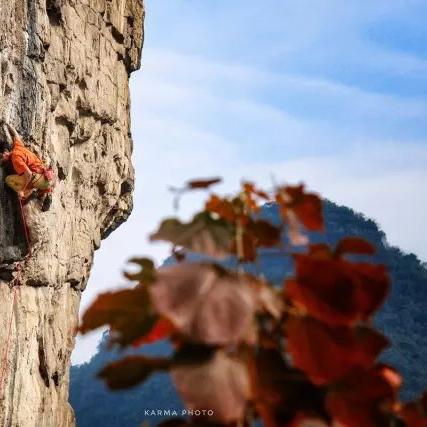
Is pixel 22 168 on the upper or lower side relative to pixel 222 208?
upper

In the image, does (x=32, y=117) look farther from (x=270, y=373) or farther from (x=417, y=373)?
(x=417, y=373)

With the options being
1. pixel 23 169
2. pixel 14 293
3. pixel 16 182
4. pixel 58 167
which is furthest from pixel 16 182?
pixel 58 167

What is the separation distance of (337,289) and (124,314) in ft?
0.57

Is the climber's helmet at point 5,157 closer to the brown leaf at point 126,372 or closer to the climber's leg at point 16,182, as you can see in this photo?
the climber's leg at point 16,182

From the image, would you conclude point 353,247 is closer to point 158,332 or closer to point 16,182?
point 158,332

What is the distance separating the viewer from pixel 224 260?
51 centimetres

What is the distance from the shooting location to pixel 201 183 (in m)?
0.59

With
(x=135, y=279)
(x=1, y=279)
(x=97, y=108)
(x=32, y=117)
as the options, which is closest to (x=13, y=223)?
(x=1, y=279)

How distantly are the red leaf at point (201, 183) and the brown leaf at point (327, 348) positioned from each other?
0.14m

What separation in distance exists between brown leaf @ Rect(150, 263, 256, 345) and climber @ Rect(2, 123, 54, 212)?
195 inches

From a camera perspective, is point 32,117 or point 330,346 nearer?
point 330,346

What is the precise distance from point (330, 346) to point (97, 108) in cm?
742

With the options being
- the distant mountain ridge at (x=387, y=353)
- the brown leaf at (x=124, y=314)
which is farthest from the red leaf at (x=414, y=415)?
the distant mountain ridge at (x=387, y=353)

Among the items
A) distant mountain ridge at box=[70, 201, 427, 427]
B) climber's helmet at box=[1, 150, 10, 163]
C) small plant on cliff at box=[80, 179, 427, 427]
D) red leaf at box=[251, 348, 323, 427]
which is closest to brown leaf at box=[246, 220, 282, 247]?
small plant on cliff at box=[80, 179, 427, 427]
